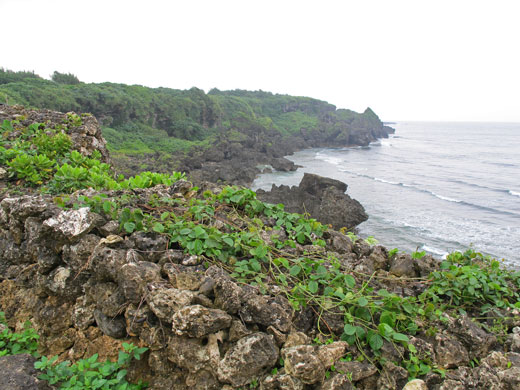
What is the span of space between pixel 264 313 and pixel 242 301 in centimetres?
22

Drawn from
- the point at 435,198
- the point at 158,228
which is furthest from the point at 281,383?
the point at 435,198

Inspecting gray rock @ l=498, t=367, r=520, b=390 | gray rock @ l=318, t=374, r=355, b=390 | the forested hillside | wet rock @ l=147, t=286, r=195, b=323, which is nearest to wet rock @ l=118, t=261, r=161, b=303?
wet rock @ l=147, t=286, r=195, b=323

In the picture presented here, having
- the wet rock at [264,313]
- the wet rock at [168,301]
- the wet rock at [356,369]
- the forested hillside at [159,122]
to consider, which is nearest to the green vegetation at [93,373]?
the wet rock at [168,301]

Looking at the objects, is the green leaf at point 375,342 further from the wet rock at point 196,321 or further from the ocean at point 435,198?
the ocean at point 435,198

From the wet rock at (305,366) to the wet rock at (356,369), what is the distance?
0.53 ft

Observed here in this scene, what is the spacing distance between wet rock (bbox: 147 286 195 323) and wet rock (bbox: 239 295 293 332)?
1.60 feet

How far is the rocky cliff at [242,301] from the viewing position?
254 cm

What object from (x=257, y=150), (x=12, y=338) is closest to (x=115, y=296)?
(x=12, y=338)

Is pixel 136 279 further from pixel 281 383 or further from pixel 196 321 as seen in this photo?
pixel 281 383

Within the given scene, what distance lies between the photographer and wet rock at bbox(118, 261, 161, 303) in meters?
2.84

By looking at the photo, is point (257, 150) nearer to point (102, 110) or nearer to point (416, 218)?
point (102, 110)

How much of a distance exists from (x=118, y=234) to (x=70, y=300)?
2.71 ft

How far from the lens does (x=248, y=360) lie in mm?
2498

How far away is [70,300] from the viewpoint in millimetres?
3346
